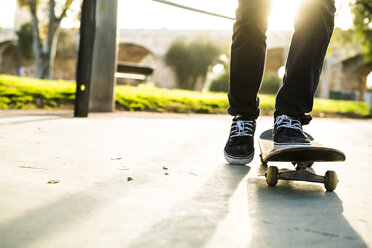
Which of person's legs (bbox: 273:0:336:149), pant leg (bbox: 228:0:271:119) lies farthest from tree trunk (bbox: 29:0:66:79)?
person's legs (bbox: 273:0:336:149)

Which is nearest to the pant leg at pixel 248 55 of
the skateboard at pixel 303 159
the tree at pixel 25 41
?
the skateboard at pixel 303 159

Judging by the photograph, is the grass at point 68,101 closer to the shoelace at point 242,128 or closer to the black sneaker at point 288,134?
the shoelace at point 242,128

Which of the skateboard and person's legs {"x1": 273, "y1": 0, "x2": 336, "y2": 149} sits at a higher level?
person's legs {"x1": 273, "y1": 0, "x2": 336, "y2": 149}

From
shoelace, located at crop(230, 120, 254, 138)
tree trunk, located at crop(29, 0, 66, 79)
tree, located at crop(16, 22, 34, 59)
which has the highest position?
tree, located at crop(16, 22, 34, 59)

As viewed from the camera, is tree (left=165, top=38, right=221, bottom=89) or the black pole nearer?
the black pole

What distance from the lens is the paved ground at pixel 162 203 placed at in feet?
2.69

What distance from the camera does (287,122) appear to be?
60.7 inches

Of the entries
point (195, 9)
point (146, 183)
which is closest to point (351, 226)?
point (146, 183)

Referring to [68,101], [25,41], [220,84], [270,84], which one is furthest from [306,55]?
[25,41]

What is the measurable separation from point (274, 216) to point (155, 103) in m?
5.05

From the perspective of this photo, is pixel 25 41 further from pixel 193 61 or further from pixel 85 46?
pixel 85 46

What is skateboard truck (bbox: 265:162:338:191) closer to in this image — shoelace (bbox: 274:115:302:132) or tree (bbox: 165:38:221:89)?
shoelace (bbox: 274:115:302:132)

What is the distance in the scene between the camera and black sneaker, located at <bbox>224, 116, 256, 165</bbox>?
175 cm

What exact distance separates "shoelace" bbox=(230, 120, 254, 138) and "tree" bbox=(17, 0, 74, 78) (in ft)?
44.0
